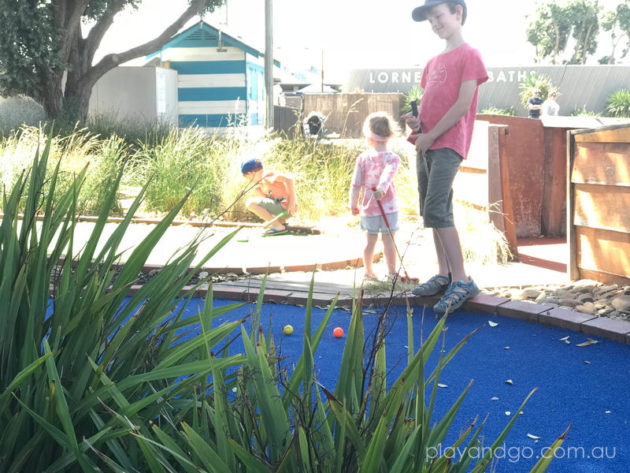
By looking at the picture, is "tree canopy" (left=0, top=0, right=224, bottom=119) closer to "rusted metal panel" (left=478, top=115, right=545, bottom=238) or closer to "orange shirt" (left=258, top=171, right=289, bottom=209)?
"orange shirt" (left=258, top=171, right=289, bottom=209)

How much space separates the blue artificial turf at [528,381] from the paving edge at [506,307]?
0.19 feet

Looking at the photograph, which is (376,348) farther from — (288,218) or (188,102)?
(188,102)

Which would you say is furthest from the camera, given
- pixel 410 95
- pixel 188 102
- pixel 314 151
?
pixel 410 95

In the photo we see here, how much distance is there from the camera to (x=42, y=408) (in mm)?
1646

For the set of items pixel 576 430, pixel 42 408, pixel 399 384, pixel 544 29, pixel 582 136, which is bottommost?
pixel 576 430

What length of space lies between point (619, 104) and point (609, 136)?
1358 inches

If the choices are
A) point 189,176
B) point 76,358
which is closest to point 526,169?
point 189,176

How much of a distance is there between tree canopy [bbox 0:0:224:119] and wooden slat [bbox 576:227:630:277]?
15.9m

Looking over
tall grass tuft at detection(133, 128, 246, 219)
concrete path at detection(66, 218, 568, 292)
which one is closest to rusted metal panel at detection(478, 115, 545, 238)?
concrete path at detection(66, 218, 568, 292)

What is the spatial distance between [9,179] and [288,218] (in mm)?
3713

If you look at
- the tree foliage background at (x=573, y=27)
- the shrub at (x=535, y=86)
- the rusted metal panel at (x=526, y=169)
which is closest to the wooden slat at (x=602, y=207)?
the rusted metal panel at (x=526, y=169)

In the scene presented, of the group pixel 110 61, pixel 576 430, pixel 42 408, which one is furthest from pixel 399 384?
pixel 110 61

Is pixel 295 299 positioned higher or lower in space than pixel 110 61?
lower

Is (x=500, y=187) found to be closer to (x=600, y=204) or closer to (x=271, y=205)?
(x=600, y=204)
